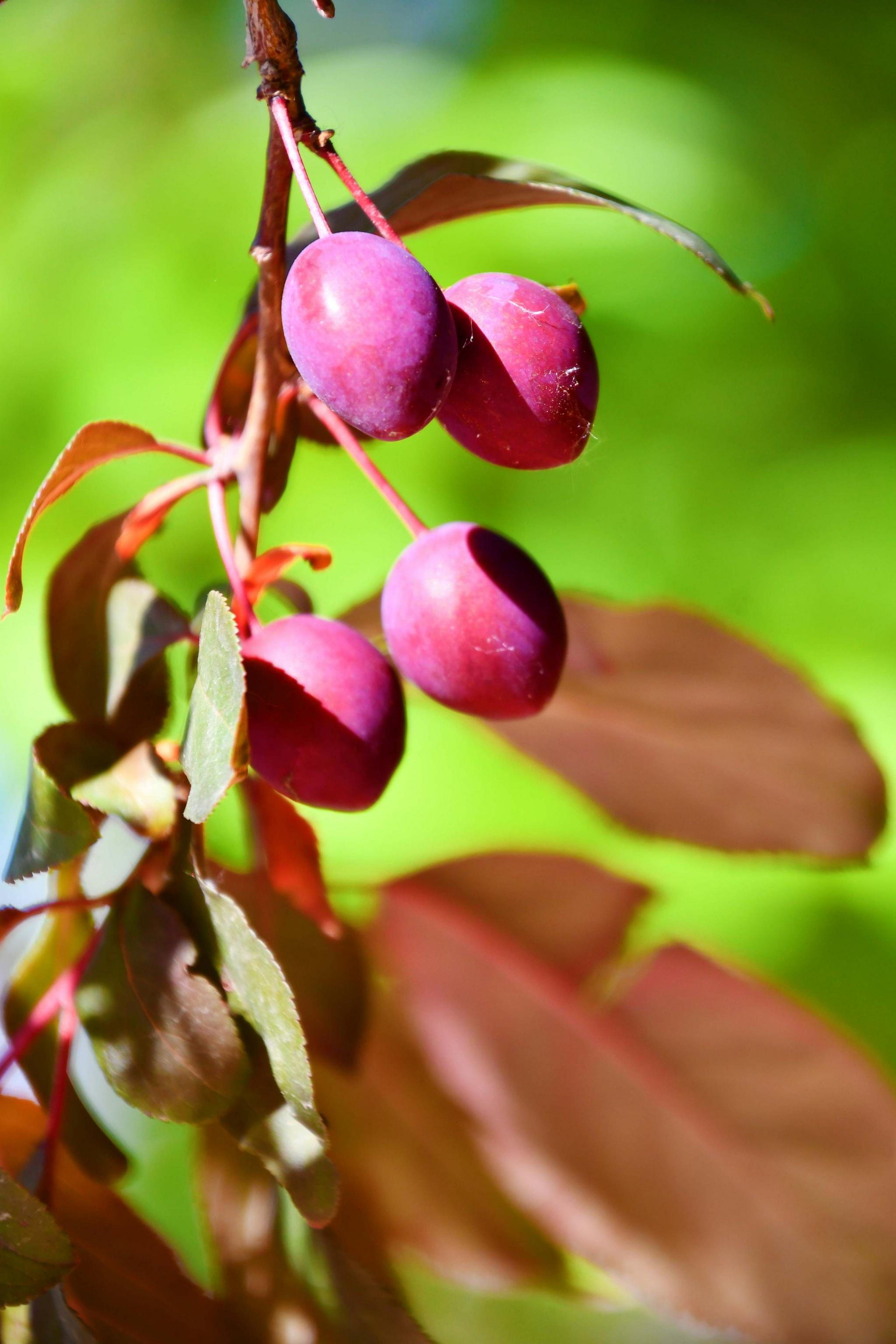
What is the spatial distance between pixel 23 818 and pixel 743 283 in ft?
0.88

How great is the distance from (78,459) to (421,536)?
0.11 m

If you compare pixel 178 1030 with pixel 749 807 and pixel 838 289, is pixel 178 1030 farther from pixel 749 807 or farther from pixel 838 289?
pixel 838 289

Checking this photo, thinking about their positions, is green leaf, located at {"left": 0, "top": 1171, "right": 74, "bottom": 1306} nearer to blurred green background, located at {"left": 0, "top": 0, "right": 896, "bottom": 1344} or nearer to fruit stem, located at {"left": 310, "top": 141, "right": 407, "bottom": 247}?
fruit stem, located at {"left": 310, "top": 141, "right": 407, "bottom": 247}

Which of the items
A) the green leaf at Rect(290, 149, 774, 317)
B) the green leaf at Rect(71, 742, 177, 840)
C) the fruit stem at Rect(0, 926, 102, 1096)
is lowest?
the fruit stem at Rect(0, 926, 102, 1096)

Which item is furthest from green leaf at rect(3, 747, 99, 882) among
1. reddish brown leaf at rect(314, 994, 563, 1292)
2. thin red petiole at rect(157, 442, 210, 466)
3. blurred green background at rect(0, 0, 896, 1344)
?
blurred green background at rect(0, 0, 896, 1344)

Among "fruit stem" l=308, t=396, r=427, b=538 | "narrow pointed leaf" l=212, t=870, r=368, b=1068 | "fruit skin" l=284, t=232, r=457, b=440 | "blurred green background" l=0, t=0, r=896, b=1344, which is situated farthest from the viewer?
"blurred green background" l=0, t=0, r=896, b=1344

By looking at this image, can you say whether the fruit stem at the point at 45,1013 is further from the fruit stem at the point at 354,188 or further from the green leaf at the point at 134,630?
the fruit stem at the point at 354,188

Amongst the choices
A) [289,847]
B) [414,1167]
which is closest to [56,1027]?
[289,847]

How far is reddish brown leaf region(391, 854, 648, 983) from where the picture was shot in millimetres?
574

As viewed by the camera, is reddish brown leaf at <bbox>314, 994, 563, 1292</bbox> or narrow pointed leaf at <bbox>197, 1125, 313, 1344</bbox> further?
reddish brown leaf at <bbox>314, 994, 563, 1292</bbox>

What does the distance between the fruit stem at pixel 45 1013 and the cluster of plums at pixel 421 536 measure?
14cm

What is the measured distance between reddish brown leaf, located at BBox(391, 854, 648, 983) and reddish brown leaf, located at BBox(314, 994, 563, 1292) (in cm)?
7

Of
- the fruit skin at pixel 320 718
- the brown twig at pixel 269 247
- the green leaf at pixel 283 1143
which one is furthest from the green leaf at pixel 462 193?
the green leaf at pixel 283 1143

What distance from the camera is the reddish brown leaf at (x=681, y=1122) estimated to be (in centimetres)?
56
